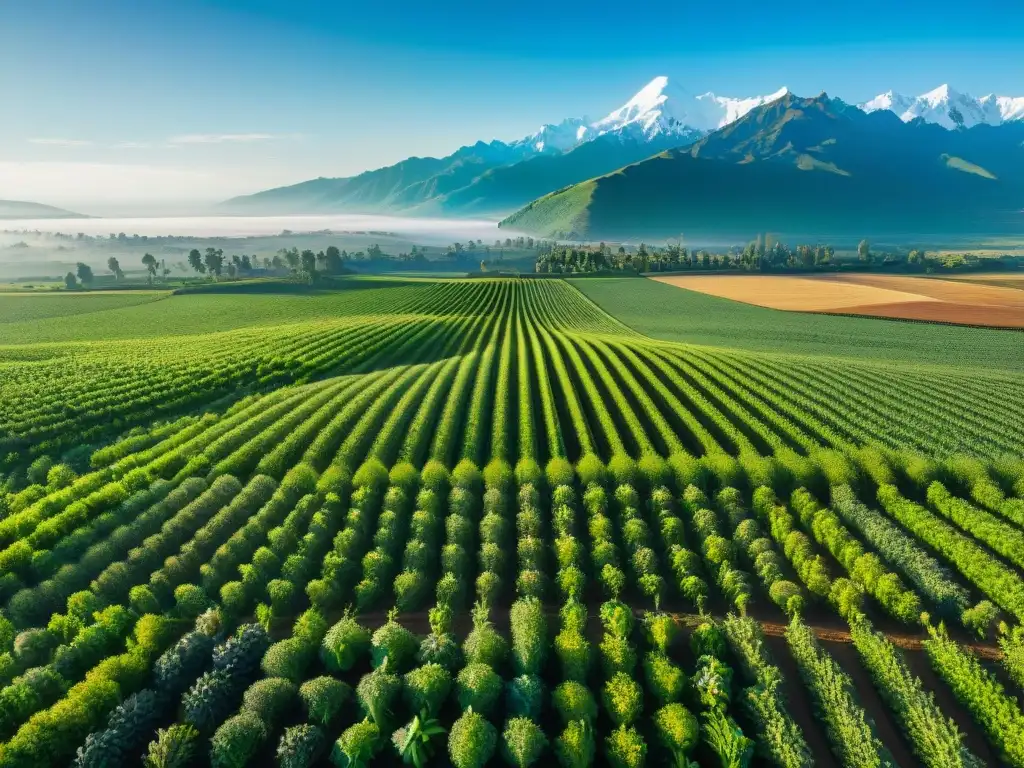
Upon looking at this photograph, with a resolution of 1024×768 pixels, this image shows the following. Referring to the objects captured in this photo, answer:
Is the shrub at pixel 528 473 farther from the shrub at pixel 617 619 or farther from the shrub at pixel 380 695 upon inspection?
the shrub at pixel 380 695

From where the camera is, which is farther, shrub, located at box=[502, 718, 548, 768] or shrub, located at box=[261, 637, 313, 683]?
shrub, located at box=[261, 637, 313, 683]

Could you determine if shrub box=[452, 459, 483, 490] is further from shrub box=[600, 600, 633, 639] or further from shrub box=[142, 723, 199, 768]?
shrub box=[142, 723, 199, 768]

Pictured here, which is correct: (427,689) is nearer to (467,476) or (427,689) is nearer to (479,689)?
(479,689)

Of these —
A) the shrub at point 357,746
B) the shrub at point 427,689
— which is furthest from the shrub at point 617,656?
the shrub at point 357,746

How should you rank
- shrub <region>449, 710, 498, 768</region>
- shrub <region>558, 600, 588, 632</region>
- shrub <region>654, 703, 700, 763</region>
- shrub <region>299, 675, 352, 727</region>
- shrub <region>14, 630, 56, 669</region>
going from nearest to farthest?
1. shrub <region>449, 710, 498, 768</region>
2. shrub <region>654, 703, 700, 763</region>
3. shrub <region>299, 675, 352, 727</region>
4. shrub <region>14, 630, 56, 669</region>
5. shrub <region>558, 600, 588, 632</region>

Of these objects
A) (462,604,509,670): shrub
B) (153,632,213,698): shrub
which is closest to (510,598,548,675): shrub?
(462,604,509,670): shrub

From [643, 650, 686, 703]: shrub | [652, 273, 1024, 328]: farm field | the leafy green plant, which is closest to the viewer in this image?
the leafy green plant

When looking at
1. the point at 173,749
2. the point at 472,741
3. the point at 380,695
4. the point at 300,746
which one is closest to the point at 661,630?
the point at 472,741

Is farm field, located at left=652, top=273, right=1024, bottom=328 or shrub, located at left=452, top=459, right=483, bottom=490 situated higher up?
farm field, located at left=652, top=273, right=1024, bottom=328
